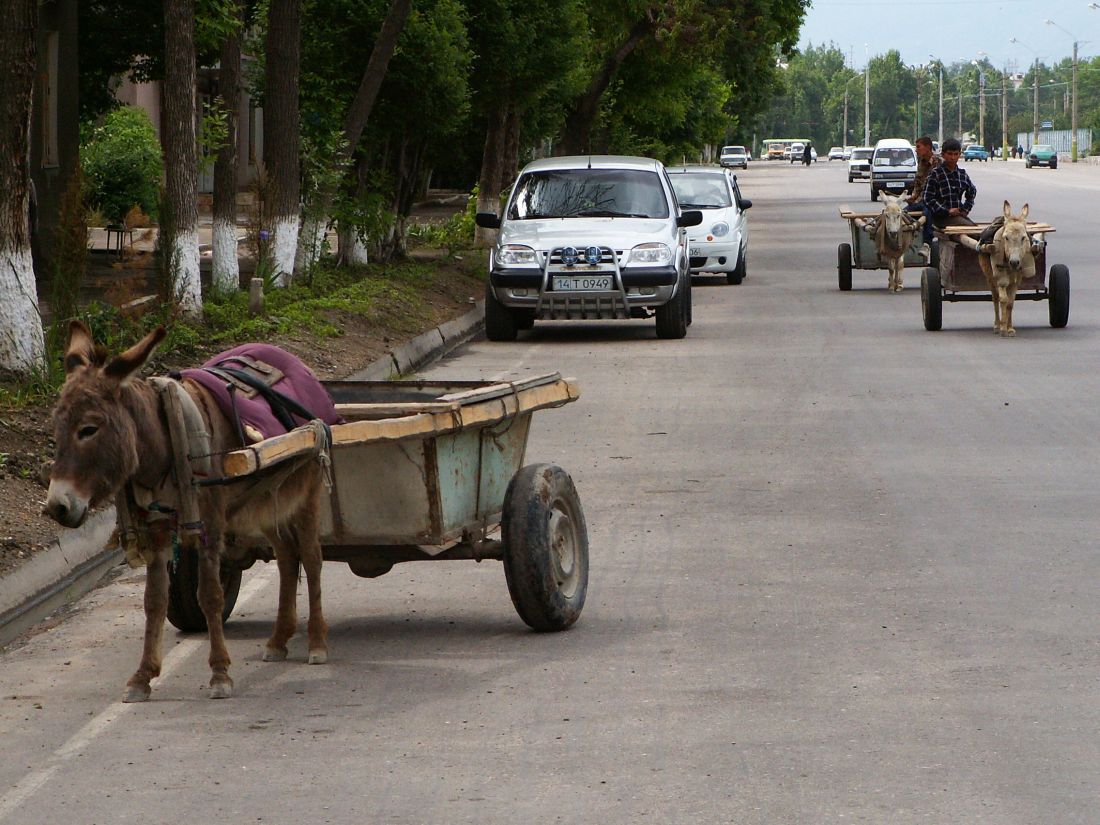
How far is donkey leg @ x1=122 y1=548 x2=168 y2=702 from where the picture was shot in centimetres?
632

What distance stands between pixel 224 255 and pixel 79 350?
47.0ft

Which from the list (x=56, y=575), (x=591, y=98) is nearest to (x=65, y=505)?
(x=56, y=575)

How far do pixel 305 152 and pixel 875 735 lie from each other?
17.9m

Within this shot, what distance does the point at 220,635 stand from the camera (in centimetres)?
644

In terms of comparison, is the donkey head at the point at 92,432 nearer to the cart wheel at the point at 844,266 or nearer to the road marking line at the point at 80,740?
the road marking line at the point at 80,740

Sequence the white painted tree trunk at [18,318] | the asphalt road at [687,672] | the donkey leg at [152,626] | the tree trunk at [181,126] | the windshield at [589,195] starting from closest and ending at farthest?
the asphalt road at [687,672]
the donkey leg at [152,626]
the white painted tree trunk at [18,318]
the tree trunk at [181,126]
the windshield at [589,195]

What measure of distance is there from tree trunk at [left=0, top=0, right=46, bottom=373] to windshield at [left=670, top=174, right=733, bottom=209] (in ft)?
54.4

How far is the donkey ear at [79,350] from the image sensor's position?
232 inches

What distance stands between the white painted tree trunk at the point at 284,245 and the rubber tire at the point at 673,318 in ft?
14.2

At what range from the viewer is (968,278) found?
766 inches

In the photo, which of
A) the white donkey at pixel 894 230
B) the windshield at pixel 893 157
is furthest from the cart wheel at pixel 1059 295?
the windshield at pixel 893 157

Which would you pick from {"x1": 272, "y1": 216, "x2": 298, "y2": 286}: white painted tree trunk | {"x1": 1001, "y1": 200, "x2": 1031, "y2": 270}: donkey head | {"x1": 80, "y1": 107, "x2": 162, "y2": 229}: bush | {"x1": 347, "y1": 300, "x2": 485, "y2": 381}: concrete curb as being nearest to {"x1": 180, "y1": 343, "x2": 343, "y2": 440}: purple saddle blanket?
{"x1": 347, "y1": 300, "x2": 485, "y2": 381}: concrete curb

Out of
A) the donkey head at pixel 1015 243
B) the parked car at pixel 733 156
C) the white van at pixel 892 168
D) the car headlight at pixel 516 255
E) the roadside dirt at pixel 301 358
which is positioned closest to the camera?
the roadside dirt at pixel 301 358

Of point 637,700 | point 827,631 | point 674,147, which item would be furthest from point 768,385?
point 674,147
